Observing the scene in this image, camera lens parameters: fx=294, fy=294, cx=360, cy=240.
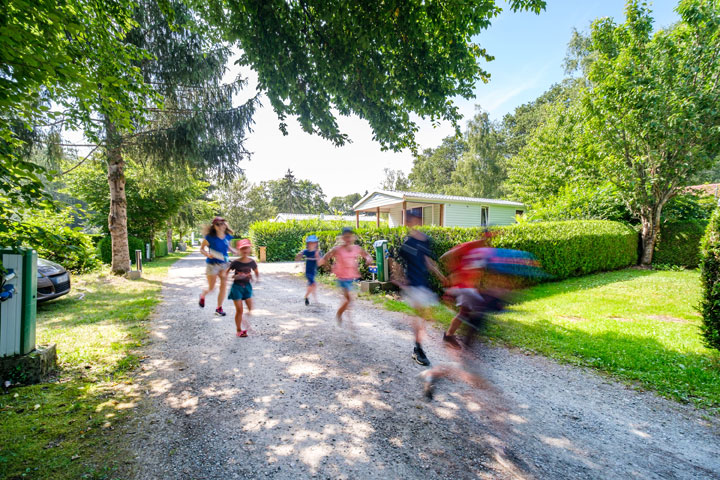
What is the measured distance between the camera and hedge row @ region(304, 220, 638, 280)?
8930mm

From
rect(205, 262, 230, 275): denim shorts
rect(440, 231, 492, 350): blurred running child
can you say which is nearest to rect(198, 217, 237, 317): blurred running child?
rect(205, 262, 230, 275): denim shorts

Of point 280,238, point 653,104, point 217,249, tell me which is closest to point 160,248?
point 280,238

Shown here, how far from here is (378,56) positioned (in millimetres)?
5684

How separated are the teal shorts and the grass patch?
4.85 feet

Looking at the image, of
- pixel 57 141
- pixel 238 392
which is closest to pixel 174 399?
pixel 238 392

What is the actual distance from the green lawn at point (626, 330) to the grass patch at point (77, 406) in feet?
14.3

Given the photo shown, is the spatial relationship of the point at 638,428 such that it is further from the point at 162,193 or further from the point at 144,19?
the point at 162,193

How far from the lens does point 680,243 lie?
1259 cm

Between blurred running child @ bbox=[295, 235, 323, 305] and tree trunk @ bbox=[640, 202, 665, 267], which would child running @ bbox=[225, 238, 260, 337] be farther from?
tree trunk @ bbox=[640, 202, 665, 267]

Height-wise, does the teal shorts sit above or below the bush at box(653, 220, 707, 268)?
below

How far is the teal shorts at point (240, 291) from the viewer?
4883 millimetres

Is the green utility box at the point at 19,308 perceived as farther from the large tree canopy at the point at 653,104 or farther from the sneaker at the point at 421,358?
the large tree canopy at the point at 653,104

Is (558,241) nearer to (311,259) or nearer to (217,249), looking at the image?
(311,259)

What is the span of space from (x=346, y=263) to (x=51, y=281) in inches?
272
